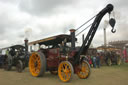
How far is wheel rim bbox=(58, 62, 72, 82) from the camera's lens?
18.8 ft

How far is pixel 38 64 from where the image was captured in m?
7.43

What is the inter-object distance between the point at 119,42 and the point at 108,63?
33.1 m

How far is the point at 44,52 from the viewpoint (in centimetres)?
783

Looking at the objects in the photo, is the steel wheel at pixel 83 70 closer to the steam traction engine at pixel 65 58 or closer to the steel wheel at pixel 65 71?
the steam traction engine at pixel 65 58

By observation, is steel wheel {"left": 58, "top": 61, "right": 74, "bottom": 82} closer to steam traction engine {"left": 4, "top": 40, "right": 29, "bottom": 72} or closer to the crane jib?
the crane jib

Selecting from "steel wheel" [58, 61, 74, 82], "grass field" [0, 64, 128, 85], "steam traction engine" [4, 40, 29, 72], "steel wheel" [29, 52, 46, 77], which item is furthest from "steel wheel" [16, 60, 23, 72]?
"steel wheel" [58, 61, 74, 82]

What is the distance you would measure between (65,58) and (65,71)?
700 millimetres

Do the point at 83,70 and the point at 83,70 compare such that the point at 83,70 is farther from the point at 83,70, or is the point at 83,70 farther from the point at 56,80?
the point at 56,80

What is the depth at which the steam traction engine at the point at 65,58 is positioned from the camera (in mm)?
5956

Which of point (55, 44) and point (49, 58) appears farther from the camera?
point (55, 44)

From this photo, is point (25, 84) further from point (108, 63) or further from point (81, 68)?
point (108, 63)

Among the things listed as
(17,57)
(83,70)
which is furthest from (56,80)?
(17,57)

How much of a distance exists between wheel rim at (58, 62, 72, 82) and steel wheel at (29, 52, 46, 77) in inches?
45.7

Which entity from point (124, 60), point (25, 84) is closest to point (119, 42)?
point (124, 60)
